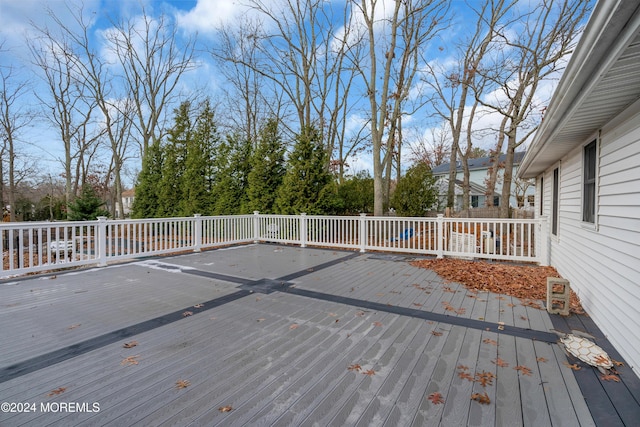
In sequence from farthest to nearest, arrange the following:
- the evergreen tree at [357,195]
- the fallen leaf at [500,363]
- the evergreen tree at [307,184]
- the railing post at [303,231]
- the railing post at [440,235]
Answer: the evergreen tree at [357,195], the evergreen tree at [307,184], the railing post at [303,231], the railing post at [440,235], the fallen leaf at [500,363]

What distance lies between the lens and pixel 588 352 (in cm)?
231

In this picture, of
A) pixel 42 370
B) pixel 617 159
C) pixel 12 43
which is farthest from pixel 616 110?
pixel 12 43

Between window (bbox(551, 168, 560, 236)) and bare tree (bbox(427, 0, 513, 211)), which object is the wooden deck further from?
bare tree (bbox(427, 0, 513, 211))

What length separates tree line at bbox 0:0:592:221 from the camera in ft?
33.9

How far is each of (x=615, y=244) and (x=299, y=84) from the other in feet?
47.1

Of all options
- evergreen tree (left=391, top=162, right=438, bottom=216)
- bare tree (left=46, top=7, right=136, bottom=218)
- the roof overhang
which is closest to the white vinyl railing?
the roof overhang

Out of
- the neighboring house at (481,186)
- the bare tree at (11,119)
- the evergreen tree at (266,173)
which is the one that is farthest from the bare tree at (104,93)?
the neighboring house at (481,186)

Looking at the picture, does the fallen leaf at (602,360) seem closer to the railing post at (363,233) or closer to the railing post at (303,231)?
the railing post at (363,233)

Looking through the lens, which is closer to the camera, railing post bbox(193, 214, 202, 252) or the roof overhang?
the roof overhang

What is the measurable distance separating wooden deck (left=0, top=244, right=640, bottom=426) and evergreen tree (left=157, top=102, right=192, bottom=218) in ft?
29.4

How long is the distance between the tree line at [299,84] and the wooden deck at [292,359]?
21.1 ft

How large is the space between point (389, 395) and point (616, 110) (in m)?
3.02

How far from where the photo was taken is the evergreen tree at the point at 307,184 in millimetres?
9508

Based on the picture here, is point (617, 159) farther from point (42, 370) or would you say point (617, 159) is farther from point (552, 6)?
point (552, 6)
